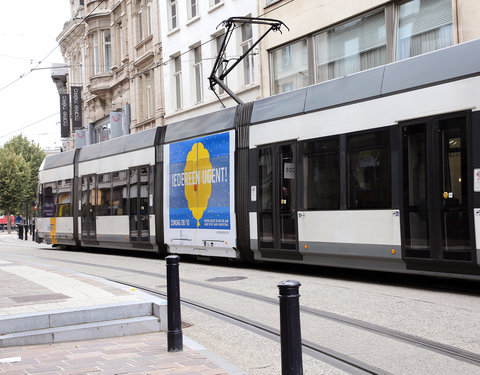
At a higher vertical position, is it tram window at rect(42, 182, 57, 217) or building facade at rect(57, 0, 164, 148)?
building facade at rect(57, 0, 164, 148)

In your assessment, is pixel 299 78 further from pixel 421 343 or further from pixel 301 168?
pixel 421 343

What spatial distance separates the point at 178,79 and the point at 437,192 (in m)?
22.0

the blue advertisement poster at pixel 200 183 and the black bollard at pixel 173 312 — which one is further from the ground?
the blue advertisement poster at pixel 200 183

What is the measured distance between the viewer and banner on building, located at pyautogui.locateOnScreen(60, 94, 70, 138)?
4319 centimetres

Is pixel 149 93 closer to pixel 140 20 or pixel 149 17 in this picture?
pixel 149 17

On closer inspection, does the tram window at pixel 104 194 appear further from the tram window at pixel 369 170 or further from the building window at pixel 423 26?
the tram window at pixel 369 170

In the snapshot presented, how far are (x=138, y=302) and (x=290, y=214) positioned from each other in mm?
5138

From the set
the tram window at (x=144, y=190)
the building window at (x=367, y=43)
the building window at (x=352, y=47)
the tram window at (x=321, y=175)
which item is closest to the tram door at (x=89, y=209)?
the tram window at (x=144, y=190)

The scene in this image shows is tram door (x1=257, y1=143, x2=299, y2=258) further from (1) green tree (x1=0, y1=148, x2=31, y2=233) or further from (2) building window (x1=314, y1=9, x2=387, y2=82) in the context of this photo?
(1) green tree (x1=0, y1=148, x2=31, y2=233)

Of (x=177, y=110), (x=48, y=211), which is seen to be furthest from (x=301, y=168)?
(x=177, y=110)

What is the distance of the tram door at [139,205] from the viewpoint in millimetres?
17428

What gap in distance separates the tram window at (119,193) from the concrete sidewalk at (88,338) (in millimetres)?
9593

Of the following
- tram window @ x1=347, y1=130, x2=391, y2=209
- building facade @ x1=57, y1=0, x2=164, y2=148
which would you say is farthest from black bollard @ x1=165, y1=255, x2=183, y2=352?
building facade @ x1=57, y1=0, x2=164, y2=148

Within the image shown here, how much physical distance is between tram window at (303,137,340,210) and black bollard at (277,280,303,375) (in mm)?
7202
